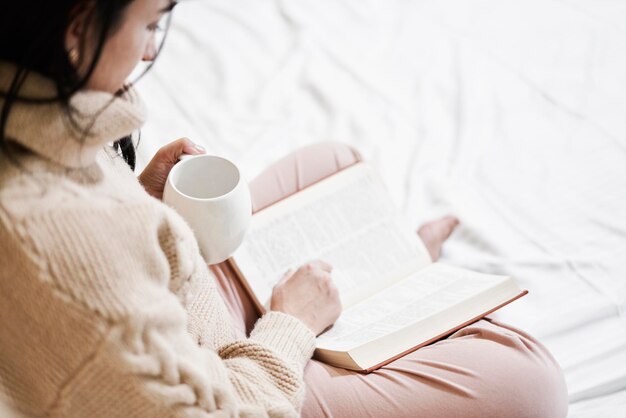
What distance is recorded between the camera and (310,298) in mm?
780

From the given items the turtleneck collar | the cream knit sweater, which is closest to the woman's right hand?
the cream knit sweater

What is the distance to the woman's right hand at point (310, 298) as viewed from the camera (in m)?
0.77

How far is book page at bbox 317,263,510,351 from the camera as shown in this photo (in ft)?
2.47

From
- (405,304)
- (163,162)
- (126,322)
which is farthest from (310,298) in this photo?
(126,322)

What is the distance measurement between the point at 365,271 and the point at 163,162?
0.30 meters

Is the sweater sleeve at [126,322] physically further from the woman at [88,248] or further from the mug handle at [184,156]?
the mug handle at [184,156]

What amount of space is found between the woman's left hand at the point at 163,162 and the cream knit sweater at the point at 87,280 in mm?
206

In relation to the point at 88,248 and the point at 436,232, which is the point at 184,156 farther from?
the point at 436,232

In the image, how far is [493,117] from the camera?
1167 millimetres

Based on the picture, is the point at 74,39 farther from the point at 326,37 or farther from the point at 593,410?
the point at 326,37

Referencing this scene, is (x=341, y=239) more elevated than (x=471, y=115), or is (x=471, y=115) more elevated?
(x=471, y=115)

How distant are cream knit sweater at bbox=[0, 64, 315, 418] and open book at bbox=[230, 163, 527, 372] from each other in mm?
252

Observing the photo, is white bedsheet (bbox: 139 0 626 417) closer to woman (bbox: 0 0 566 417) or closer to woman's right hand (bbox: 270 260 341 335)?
woman's right hand (bbox: 270 260 341 335)

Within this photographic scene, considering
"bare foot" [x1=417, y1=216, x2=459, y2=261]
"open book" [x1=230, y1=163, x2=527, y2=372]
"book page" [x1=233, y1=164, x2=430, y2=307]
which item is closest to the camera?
"open book" [x1=230, y1=163, x2=527, y2=372]
